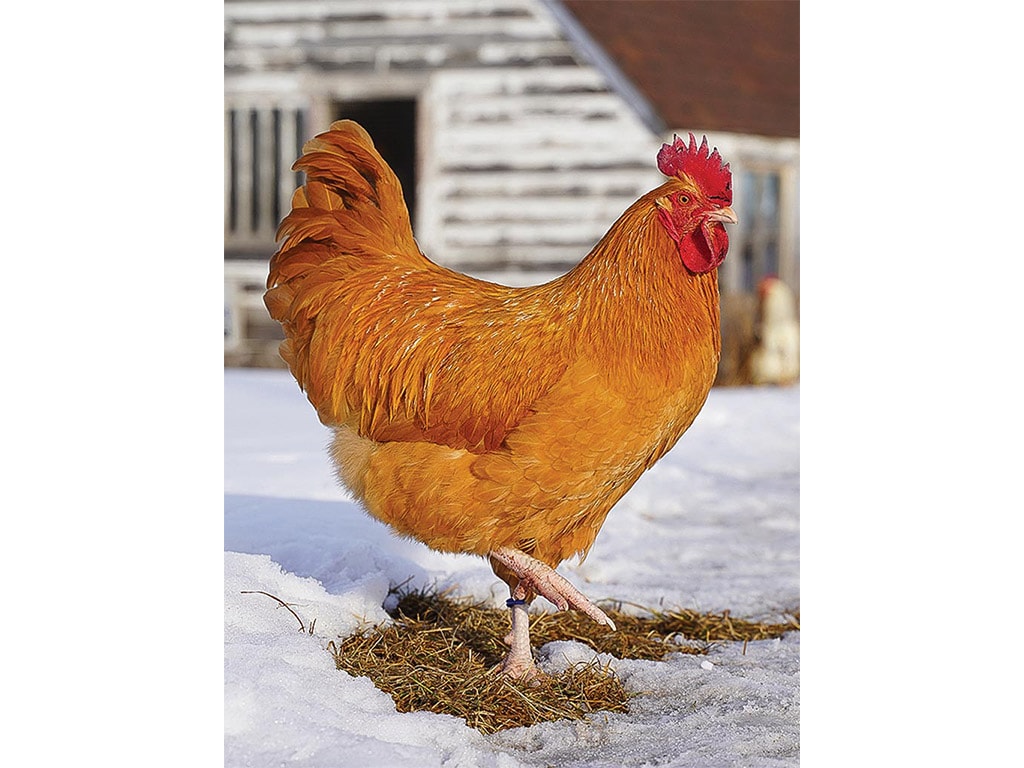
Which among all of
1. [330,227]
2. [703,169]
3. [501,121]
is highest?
[501,121]

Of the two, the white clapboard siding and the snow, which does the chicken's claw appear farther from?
the white clapboard siding

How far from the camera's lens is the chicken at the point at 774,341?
10.2 meters

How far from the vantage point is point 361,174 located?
3.54 meters

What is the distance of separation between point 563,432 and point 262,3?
8.01 metres

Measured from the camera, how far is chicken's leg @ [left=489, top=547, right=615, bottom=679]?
319 cm

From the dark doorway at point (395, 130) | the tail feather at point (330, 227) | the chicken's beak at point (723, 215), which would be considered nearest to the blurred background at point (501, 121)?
the dark doorway at point (395, 130)

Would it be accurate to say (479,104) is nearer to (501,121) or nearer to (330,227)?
(501,121)

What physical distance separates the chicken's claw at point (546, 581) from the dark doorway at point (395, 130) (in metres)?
9.02

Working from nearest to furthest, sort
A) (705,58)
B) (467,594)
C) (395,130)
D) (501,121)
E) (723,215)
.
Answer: (723,215), (467,594), (501,121), (705,58), (395,130)

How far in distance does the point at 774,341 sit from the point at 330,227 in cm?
735

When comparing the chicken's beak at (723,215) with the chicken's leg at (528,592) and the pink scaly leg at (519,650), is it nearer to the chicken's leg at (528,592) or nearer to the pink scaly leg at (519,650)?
the chicken's leg at (528,592)

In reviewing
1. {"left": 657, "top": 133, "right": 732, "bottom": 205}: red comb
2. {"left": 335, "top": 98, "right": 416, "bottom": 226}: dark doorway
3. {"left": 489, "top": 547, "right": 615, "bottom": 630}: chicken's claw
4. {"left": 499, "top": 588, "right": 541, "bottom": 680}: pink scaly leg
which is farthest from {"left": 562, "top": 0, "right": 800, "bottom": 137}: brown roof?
{"left": 489, "top": 547, "right": 615, "bottom": 630}: chicken's claw

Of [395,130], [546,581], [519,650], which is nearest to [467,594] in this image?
[519,650]

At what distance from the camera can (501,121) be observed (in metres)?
9.40
